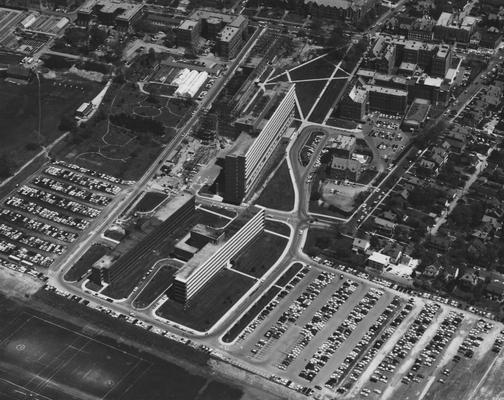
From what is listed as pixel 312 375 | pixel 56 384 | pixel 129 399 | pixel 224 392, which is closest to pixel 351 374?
pixel 312 375

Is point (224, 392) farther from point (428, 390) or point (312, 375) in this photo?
point (428, 390)

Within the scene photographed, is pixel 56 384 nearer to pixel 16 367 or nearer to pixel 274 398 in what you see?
pixel 16 367

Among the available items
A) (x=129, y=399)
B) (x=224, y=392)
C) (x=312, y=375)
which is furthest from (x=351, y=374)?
(x=129, y=399)

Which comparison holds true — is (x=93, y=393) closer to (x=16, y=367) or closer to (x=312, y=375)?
(x=16, y=367)

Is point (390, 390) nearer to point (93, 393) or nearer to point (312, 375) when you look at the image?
point (312, 375)

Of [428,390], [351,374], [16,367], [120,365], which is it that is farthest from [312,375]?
[16,367]

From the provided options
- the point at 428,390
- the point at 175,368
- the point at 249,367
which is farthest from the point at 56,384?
the point at 428,390
